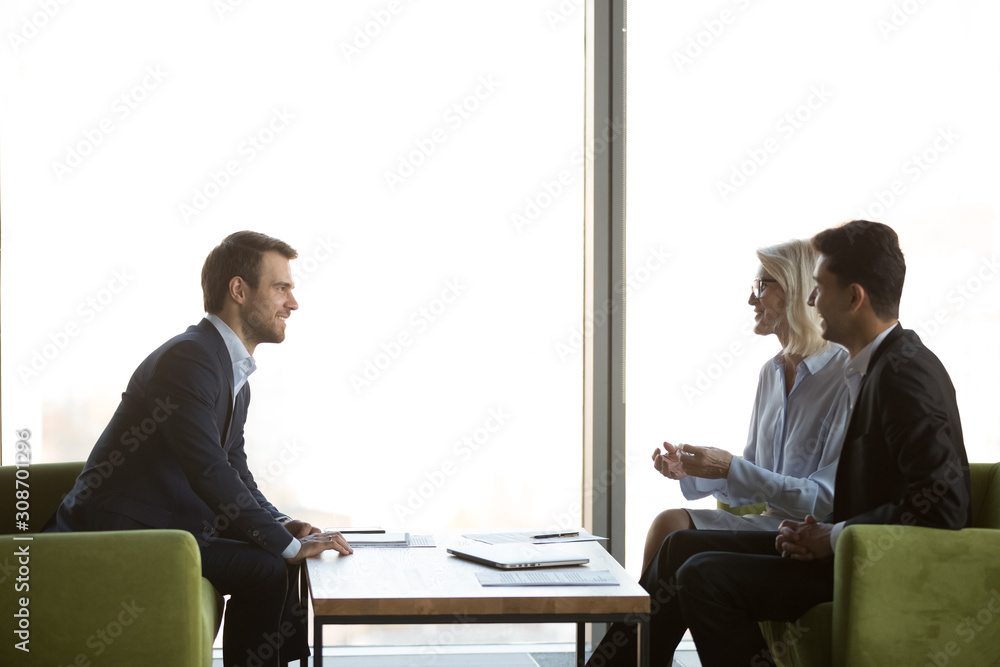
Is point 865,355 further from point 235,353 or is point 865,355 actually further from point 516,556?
point 235,353

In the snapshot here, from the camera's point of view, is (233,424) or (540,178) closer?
(233,424)

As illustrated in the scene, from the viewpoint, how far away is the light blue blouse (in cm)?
253

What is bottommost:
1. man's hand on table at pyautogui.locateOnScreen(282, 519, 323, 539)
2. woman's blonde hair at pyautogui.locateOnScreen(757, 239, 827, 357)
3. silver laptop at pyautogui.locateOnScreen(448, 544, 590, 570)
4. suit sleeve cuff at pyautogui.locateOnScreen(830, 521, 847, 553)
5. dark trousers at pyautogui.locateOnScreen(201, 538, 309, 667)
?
dark trousers at pyautogui.locateOnScreen(201, 538, 309, 667)

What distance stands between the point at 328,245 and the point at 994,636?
2.36m

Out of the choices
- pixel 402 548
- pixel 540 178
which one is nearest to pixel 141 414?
pixel 402 548

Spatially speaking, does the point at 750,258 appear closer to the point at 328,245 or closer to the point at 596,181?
the point at 596,181

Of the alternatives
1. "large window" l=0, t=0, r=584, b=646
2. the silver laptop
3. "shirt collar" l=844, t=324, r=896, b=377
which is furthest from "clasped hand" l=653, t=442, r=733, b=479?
"large window" l=0, t=0, r=584, b=646

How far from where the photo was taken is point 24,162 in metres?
3.24

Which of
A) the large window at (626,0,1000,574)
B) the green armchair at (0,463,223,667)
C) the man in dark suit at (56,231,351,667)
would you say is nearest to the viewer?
the green armchair at (0,463,223,667)

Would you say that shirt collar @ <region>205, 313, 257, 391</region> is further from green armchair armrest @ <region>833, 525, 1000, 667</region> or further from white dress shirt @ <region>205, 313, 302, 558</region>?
green armchair armrest @ <region>833, 525, 1000, 667</region>

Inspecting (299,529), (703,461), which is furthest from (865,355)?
(299,529)

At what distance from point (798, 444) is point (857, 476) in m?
0.39

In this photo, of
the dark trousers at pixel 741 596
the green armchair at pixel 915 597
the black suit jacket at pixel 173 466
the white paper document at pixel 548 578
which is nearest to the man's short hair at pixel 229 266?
the black suit jacket at pixel 173 466

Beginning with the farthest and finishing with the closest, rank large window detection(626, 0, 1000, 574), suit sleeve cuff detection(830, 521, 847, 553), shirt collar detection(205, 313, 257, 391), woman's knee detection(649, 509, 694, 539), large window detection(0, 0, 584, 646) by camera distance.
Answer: large window detection(626, 0, 1000, 574) → large window detection(0, 0, 584, 646) → woman's knee detection(649, 509, 694, 539) → shirt collar detection(205, 313, 257, 391) → suit sleeve cuff detection(830, 521, 847, 553)
